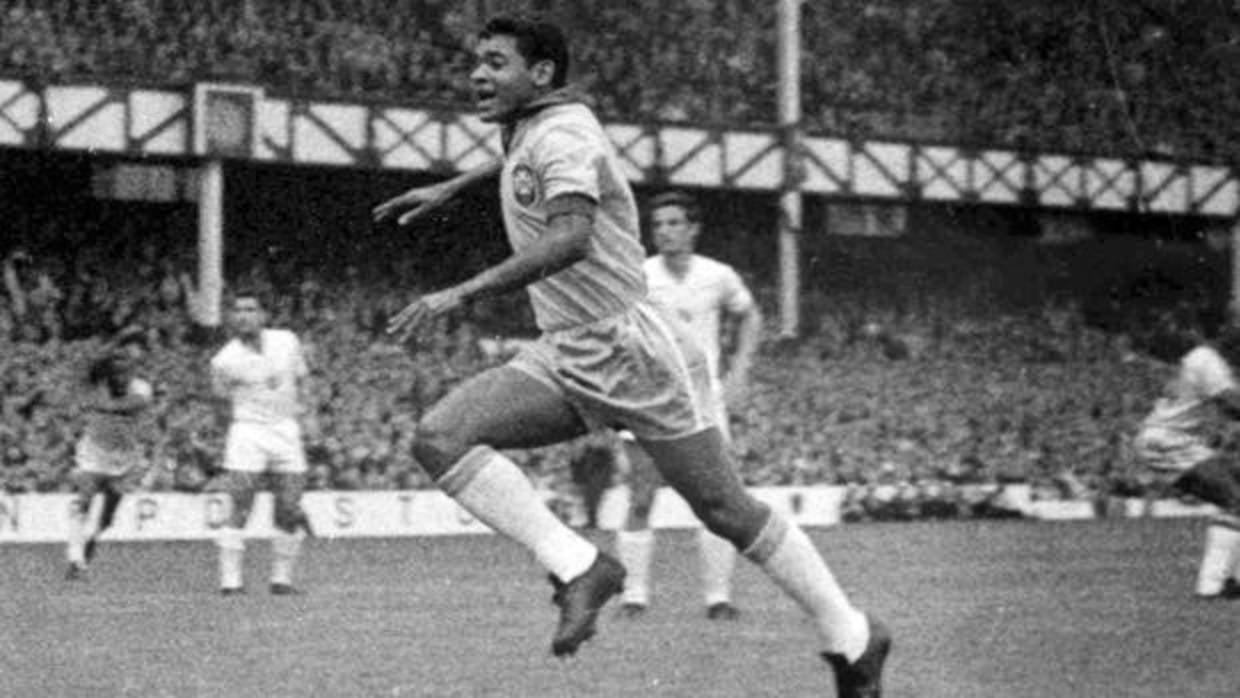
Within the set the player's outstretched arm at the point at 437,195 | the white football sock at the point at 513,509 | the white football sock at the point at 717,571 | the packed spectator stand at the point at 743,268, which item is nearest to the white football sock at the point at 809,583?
the white football sock at the point at 513,509

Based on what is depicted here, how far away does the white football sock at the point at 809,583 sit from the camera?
7184 mm

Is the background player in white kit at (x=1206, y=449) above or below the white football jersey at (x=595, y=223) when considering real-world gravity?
below

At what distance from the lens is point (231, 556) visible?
15.3m

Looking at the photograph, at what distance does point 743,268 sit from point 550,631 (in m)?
28.4

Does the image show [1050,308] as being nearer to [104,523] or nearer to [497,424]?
[104,523]

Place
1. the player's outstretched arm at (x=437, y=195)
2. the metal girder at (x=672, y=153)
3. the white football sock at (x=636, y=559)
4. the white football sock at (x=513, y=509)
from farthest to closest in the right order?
the metal girder at (x=672, y=153) < the white football sock at (x=636, y=559) < the player's outstretched arm at (x=437, y=195) < the white football sock at (x=513, y=509)

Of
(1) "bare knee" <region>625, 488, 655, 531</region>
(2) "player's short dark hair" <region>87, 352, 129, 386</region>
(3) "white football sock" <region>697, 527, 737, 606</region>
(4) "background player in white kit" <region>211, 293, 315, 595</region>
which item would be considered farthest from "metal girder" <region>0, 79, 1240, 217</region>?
(3) "white football sock" <region>697, 527, 737, 606</region>

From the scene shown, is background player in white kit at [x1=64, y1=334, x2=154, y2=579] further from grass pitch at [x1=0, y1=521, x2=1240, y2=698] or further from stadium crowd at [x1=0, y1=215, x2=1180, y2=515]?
stadium crowd at [x1=0, y1=215, x2=1180, y2=515]

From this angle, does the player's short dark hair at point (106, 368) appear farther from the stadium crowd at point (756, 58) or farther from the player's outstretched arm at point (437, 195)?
the stadium crowd at point (756, 58)

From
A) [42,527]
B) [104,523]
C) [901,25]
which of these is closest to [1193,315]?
[901,25]

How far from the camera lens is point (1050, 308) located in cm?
4375

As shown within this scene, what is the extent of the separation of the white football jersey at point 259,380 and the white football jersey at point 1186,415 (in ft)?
18.6

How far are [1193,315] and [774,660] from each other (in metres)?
35.6

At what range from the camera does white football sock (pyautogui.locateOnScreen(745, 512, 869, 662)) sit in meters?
7.18
